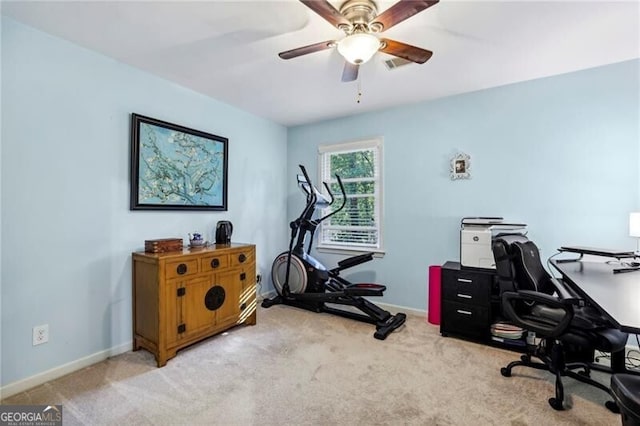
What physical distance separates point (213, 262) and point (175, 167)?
1.06 meters

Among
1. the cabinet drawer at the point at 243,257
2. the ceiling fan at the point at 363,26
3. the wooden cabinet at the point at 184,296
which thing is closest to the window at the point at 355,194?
the cabinet drawer at the point at 243,257

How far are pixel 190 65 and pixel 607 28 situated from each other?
322cm

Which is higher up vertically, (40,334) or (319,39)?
(319,39)

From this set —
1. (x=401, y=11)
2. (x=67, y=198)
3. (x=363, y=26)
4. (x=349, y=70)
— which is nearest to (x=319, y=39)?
(x=349, y=70)

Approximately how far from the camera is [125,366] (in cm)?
236

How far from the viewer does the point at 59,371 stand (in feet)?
7.25

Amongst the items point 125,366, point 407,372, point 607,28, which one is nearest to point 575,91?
point 607,28

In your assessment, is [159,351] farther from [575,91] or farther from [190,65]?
[575,91]

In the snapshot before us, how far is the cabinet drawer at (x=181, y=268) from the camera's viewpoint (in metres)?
2.43

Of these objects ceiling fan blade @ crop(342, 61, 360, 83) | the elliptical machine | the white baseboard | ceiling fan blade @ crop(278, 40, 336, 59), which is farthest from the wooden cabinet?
ceiling fan blade @ crop(342, 61, 360, 83)

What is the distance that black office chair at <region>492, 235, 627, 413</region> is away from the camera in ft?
6.00

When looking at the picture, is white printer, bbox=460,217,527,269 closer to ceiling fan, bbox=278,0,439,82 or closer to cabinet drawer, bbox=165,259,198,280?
ceiling fan, bbox=278,0,439,82

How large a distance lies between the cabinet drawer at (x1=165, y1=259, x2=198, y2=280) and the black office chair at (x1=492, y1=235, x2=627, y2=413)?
2.45m

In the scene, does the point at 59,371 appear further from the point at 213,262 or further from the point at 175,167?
the point at 175,167
